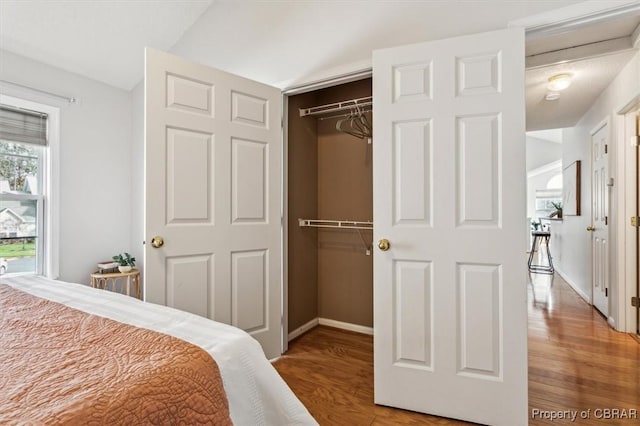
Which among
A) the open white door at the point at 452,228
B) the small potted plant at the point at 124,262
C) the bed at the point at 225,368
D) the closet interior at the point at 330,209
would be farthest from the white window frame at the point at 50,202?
the open white door at the point at 452,228

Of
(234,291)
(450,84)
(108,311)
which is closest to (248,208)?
(234,291)

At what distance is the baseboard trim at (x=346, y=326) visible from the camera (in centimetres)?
296

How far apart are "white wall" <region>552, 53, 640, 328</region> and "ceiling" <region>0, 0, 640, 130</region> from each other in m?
0.26

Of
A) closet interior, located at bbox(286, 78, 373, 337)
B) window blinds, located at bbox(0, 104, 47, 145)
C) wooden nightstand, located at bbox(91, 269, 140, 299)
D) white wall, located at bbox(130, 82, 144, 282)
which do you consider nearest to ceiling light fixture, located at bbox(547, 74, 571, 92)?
closet interior, located at bbox(286, 78, 373, 337)

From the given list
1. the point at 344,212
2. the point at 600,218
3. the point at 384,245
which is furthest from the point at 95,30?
the point at 600,218

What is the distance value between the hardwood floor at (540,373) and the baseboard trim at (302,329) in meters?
0.05

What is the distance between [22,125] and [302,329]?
296cm

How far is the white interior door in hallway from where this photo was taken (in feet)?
10.8

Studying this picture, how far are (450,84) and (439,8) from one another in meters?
0.59

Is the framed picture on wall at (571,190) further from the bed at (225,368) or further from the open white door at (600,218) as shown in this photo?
the bed at (225,368)

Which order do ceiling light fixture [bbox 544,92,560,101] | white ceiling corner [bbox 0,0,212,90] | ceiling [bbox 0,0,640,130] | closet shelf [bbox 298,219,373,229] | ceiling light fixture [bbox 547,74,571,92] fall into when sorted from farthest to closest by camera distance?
ceiling light fixture [bbox 544,92,560,101]
ceiling light fixture [bbox 547,74,571,92]
closet shelf [bbox 298,219,373,229]
white ceiling corner [bbox 0,0,212,90]
ceiling [bbox 0,0,640,130]

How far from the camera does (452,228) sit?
173 cm

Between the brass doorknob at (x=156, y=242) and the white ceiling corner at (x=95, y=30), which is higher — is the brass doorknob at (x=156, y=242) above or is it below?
below

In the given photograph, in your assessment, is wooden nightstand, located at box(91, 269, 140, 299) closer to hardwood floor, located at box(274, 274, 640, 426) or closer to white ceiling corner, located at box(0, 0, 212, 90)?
hardwood floor, located at box(274, 274, 640, 426)
